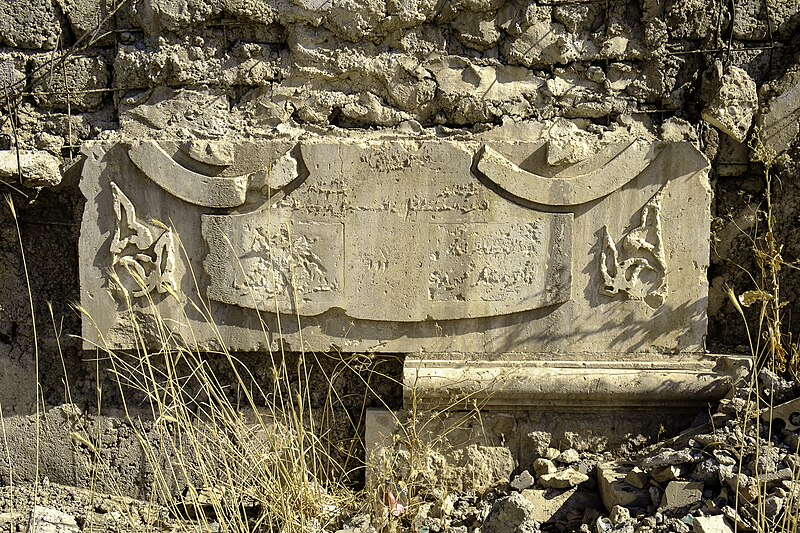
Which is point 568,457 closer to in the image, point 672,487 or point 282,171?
point 672,487

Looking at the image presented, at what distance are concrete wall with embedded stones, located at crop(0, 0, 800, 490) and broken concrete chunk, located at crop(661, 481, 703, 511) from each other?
96 cm

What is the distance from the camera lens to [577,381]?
3387 mm

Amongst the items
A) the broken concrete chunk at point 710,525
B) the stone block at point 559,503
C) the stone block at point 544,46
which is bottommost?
the stone block at point 559,503

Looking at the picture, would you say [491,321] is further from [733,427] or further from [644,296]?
[733,427]

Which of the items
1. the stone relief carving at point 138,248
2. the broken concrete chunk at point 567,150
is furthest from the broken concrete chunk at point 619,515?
the stone relief carving at point 138,248

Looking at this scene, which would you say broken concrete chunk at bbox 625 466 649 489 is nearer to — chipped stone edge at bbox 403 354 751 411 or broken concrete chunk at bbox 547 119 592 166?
chipped stone edge at bbox 403 354 751 411

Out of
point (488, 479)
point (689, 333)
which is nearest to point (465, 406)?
point (488, 479)

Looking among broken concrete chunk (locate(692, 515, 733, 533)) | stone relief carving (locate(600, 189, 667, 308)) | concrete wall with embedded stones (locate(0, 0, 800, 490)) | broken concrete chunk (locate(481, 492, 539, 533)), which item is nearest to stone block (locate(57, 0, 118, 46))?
concrete wall with embedded stones (locate(0, 0, 800, 490))

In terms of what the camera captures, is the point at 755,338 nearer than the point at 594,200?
No

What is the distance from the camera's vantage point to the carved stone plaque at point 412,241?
3398 mm

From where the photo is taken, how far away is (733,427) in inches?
122

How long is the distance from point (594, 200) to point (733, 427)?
107 centimetres

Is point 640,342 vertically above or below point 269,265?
below

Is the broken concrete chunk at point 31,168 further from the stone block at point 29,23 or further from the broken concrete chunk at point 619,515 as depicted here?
the broken concrete chunk at point 619,515
